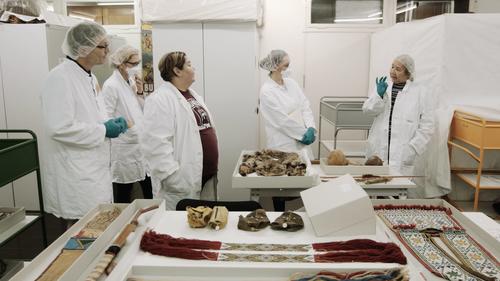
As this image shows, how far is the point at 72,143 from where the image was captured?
2031 mm

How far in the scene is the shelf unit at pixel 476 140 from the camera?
9.57 ft

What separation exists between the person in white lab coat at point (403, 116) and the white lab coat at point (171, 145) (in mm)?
1609

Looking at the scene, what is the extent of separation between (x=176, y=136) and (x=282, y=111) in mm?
1124

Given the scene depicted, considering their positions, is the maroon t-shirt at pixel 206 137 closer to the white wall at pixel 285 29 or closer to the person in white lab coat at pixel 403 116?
the person in white lab coat at pixel 403 116

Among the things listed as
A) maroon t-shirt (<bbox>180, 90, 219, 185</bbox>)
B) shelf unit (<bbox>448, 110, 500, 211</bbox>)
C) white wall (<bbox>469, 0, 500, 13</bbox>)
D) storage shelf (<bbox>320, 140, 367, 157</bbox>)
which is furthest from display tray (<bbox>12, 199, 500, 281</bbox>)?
white wall (<bbox>469, 0, 500, 13</bbox>)

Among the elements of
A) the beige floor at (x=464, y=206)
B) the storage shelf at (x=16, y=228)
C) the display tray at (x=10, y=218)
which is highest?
the display tray at (x=10, y=218)

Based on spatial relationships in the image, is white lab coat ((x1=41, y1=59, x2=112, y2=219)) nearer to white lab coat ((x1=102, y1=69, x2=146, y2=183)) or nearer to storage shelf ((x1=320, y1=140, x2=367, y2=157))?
white lab coat ((x1=102, y1=69, x2=146, y2=183))

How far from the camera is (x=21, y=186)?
11.8 ft

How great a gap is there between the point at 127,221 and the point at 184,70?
1113mm

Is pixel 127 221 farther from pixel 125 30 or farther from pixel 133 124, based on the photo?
pixel 125 30

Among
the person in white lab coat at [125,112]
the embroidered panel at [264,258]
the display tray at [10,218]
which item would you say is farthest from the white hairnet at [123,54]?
the embroidered panel at [264,258]

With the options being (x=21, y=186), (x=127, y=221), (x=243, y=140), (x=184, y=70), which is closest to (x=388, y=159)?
(x=243, y=140)

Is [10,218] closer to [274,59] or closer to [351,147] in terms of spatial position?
[274,59]

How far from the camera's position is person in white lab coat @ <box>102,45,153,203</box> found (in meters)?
3.03
